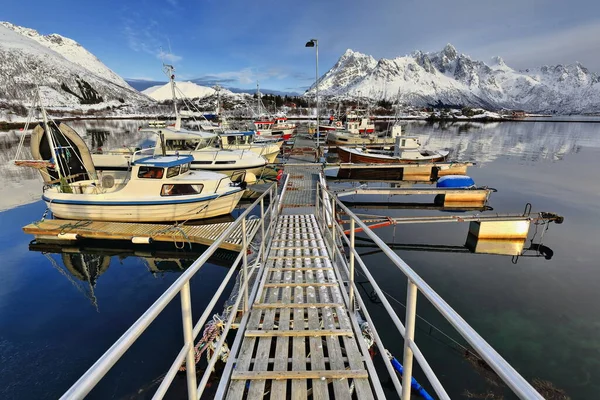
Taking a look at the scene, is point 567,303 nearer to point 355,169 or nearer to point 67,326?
point 67,326

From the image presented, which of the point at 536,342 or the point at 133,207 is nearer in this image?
the point at 536,342

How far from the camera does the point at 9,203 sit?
64.6ft

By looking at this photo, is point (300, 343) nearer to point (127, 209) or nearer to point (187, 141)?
point (127, 209)

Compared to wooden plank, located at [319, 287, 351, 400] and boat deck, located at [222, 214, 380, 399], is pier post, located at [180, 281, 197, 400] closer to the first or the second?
boat deck, located at [222, 214, 380, 399]

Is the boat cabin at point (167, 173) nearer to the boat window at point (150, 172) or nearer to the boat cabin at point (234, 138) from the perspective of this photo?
the boat window at point (150, 172)

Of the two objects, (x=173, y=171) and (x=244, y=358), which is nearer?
(x=244, y=358)

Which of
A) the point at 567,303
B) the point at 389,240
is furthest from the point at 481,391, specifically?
the point at 389,240

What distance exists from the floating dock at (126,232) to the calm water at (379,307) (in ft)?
2.44

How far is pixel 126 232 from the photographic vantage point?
1308cm

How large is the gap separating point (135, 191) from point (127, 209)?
99 centimetres

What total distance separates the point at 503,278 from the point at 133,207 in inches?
645

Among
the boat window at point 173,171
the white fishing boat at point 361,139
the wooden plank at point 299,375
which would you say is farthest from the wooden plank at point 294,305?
the white fishing boat at point 361,139

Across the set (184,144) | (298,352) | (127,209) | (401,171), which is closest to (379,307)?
(298,352)

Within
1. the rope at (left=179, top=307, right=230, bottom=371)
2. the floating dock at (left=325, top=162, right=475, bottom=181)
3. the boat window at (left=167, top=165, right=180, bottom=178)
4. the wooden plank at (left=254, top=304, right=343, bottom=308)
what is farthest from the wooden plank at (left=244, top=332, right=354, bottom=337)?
the floating dock at (left=325, top=162, right=475, bottom=181)
